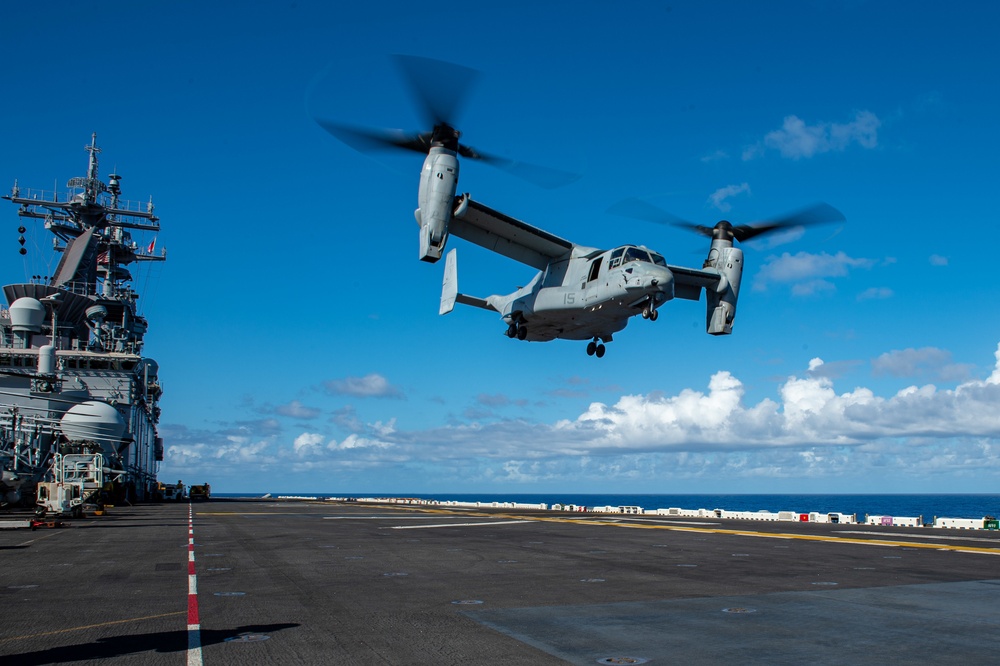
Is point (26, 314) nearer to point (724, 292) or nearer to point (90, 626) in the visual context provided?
point (724, 292)

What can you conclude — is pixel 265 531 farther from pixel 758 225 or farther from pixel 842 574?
pixel 758 225

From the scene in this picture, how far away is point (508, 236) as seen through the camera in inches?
1282

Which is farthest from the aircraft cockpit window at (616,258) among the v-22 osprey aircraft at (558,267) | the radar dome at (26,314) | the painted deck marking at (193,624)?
the radar dome at (26,314)

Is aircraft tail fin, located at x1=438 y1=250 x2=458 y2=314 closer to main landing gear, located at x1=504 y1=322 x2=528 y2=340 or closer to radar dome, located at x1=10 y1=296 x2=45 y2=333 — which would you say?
main landing gear, located at x1=504 y1=322 x2=528 y2=340

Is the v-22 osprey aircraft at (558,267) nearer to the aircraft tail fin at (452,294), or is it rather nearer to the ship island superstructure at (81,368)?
the aircraft tail fin at (452,294)

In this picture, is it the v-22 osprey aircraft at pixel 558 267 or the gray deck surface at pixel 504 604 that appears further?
the v-22 osprey aircraft at pixel 558 267

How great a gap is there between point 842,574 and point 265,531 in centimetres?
1930

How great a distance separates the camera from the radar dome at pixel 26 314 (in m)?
60.1

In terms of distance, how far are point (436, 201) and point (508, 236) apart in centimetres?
635

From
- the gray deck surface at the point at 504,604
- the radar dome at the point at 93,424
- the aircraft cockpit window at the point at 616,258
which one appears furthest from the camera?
the radar dome at the point at 93,424

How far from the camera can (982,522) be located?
1252 inches

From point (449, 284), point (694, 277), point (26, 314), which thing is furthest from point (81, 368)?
point (694, 277)

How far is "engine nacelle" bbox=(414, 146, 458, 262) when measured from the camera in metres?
26.7

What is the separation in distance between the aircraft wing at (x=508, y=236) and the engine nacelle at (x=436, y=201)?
312cm
